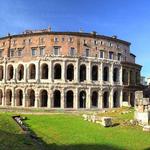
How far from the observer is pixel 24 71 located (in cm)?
7675

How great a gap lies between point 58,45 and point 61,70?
5.05 m

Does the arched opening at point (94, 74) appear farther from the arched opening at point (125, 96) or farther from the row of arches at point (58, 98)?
the arched opening at point (125, 96)

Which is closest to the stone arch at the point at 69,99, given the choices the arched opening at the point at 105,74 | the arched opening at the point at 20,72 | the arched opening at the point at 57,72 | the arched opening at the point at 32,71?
the arched opening at the point at 57,72

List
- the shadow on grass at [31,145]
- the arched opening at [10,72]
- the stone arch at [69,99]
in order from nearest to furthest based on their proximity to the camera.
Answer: the shadow on grass at [31,145], the stone arch at [69,99], the arched opening at [10,72]

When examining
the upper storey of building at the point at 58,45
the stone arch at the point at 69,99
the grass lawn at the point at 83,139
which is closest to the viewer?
the grass lawn at the point at 83,139

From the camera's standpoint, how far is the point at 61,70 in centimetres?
7456

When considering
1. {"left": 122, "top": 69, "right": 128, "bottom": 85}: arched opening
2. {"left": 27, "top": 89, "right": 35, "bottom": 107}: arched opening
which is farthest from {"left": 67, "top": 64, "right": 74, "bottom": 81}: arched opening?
{"left": 122, "top": 69, "right": 128, "bottom": 85}: arched opening

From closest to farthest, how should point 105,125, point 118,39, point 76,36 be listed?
point 105,125 < point 76,36 < point 118,39

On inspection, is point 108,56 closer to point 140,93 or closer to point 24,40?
point 24,40

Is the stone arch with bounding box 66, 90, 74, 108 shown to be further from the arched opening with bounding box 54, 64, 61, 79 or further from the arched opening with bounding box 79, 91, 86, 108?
the arched opening with bounding box 54, 64, 61, 79

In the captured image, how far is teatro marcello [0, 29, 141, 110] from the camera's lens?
74.1 m

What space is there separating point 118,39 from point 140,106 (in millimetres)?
46255

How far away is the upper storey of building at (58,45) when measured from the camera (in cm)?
7469

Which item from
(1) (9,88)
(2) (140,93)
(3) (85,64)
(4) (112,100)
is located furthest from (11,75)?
(2) (140,93)
